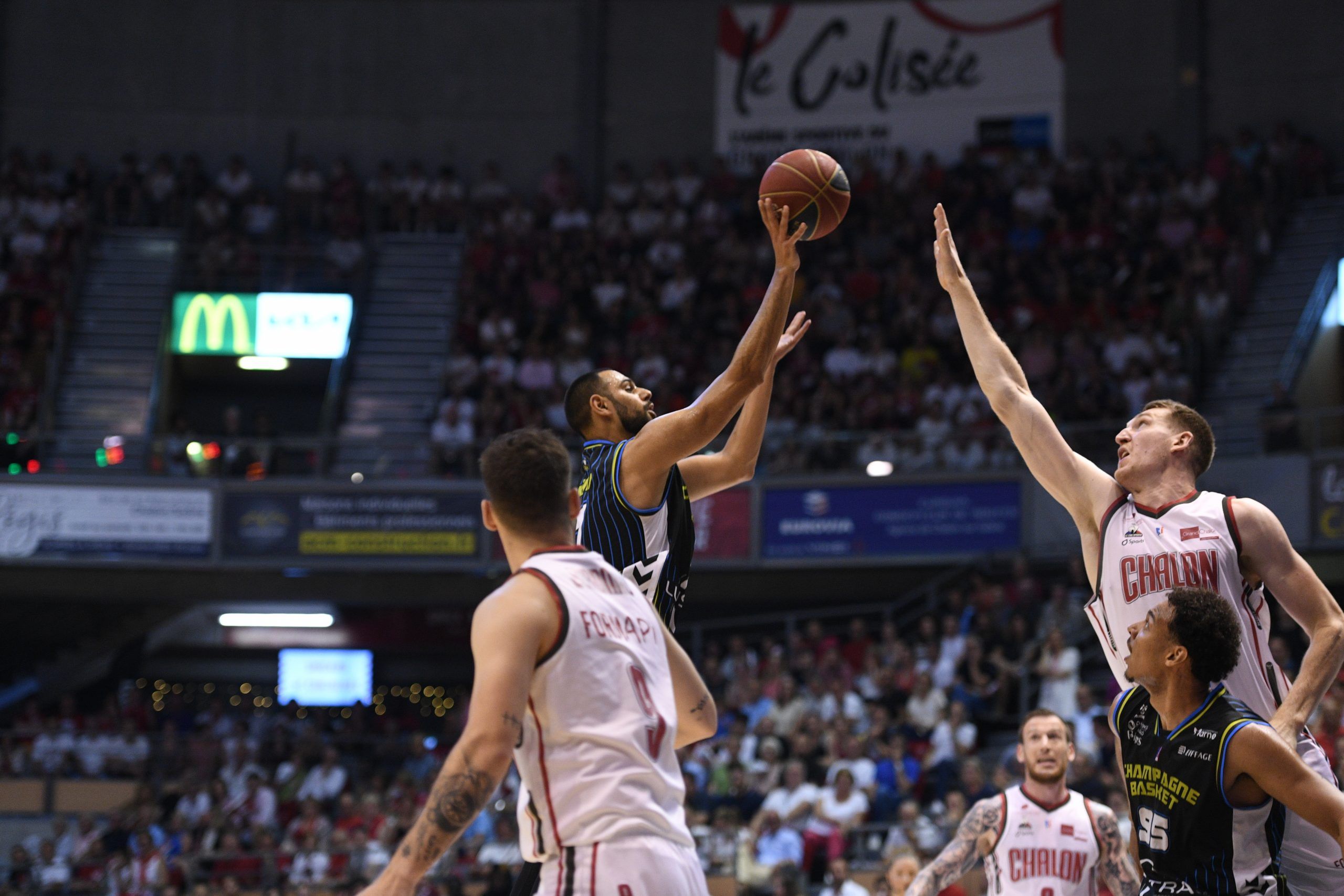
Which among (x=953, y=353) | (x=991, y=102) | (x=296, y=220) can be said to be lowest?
(x=953, y=353)

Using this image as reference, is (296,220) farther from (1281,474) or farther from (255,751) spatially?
(1281,474)

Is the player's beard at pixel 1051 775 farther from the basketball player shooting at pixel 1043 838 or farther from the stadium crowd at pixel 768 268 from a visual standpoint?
the stadium crowd at pixel 768 268

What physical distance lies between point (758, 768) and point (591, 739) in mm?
12096

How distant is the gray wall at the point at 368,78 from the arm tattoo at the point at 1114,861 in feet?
75.5

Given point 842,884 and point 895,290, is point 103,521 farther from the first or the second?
point 842,884

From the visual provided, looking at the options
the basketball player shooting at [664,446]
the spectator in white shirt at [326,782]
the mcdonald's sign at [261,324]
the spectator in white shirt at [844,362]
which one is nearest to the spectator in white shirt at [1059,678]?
the spectator in white shirt at [844,362]

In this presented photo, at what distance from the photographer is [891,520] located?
67.4ft

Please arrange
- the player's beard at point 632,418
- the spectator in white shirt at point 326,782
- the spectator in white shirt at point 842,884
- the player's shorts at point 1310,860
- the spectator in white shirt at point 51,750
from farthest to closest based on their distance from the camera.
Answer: the spectator in white shirt at point 51,750
the spectator in white shirt at point 326,782
the spectator in white shirt at point 842,884
the player's beard at point 632,418
the player's shorts at point 1310,860

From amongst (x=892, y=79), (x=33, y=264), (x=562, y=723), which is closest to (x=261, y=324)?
(x=33, y=264)

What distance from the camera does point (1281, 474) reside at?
18.3 metres

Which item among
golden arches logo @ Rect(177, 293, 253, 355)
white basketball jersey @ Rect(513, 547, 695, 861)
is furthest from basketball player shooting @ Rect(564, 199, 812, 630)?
golden arches logo @ Rect(177, 293, 253, 355)

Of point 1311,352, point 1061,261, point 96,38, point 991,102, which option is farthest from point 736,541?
point 96,38

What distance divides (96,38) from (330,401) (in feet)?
34.4

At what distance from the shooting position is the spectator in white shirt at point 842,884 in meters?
12.7
